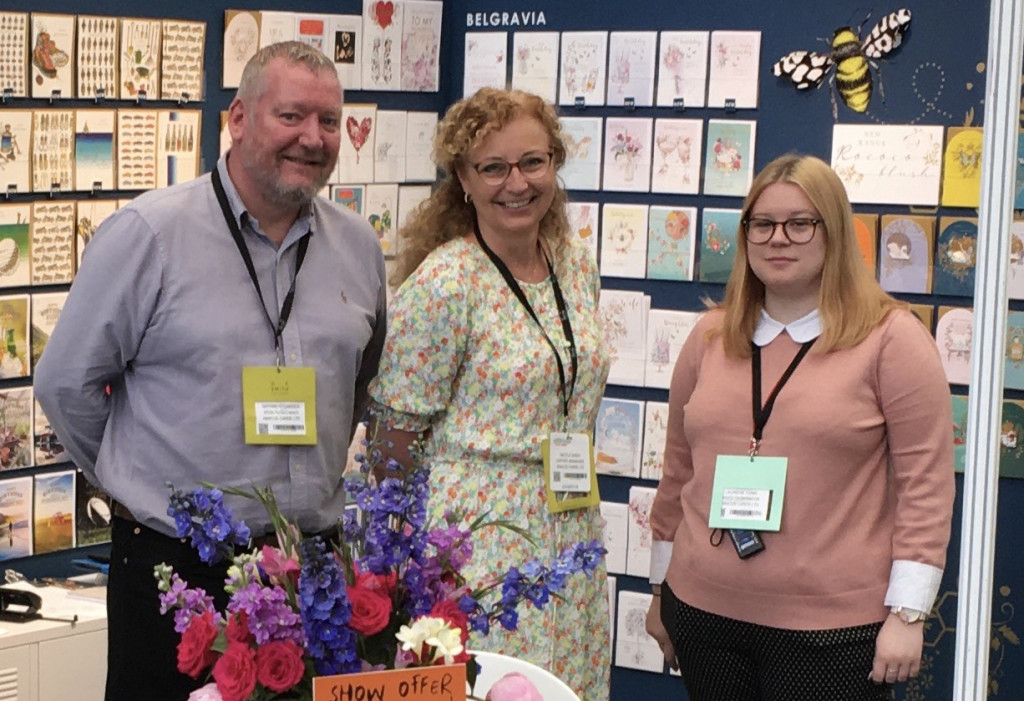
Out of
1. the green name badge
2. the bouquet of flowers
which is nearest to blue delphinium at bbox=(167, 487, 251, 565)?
the bouquet of flowers

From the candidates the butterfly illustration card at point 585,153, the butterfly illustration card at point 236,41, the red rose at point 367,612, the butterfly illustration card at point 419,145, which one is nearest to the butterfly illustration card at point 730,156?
the butterfly illustration card at point 585,153

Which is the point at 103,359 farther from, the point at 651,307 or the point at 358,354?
the point at 651,307

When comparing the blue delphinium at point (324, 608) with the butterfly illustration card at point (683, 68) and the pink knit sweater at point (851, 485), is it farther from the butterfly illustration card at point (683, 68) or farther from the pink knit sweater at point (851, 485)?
→ the butterfly illustration card at point (683, 68)

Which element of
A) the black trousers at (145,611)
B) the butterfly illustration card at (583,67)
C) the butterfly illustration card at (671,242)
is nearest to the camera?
the black trousers at (145,611)

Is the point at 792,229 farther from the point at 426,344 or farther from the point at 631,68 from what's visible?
the point at 631,68

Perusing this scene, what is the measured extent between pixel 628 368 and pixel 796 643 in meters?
1.99

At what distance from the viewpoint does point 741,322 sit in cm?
297

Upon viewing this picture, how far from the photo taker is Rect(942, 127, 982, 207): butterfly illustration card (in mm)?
4125

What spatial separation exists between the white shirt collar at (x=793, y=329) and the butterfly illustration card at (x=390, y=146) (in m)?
2.20

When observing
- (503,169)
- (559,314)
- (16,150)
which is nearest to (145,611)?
(559,314)

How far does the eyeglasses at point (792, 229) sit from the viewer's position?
9.39 ft

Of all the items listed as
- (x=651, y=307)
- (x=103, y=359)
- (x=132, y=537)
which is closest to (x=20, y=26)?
(x=103, y=359)

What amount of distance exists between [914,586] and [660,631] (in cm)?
65

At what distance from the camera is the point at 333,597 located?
149 cm
